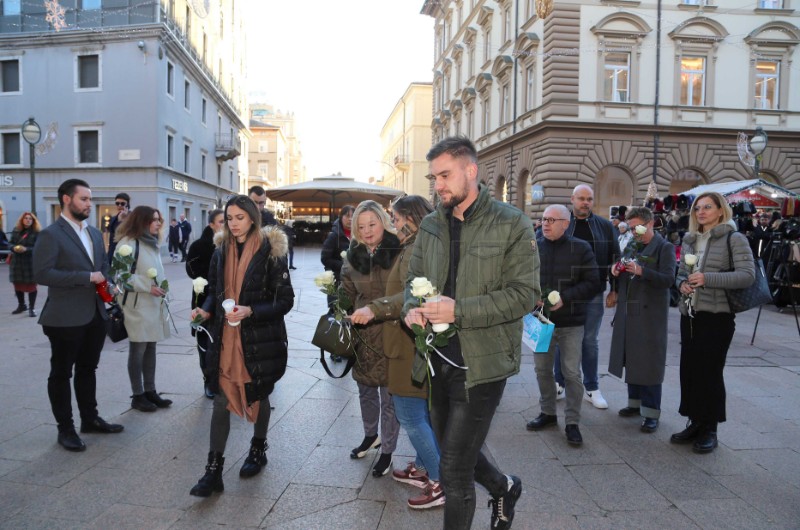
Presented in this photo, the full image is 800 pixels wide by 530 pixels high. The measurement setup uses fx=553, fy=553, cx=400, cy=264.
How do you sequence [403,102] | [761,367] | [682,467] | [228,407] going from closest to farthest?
[228,407] → [682,467] → [761,367] → [403,102]

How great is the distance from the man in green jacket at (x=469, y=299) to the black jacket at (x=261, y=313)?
1.39 metres

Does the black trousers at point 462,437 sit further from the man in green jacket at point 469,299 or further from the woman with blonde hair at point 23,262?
the woman with blonde hair at point 23,262

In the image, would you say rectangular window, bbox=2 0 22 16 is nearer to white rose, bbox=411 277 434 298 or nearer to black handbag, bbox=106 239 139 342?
black handbag, bbox=106 239 139 342

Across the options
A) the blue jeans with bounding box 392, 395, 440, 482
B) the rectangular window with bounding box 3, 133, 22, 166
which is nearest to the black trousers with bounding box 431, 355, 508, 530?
the blue jeans with bounding box 392, 395, 440, 482

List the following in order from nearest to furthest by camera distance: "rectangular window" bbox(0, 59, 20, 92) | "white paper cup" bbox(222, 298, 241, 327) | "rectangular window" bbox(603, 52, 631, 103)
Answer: "white paper cup" bbox(222, 298, 241, 327) < "rectangular window" bbox(603, 52, 631, 103) < "rectangular window" bbox(0, 59, 20, 92)

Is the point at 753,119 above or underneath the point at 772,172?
above

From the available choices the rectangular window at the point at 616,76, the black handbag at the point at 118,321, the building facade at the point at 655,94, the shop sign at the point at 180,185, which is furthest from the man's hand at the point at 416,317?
the shop sign at the point at 180,185

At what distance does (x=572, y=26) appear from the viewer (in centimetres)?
2234

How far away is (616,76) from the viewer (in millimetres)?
23016

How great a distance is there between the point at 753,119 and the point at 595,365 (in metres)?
23.8

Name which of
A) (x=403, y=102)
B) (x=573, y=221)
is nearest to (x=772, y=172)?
(x=573, y=221)

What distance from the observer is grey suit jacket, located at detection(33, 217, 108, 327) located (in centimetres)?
416

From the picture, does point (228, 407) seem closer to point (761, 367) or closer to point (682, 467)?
point (682, 467)

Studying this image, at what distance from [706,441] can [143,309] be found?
492 cm
